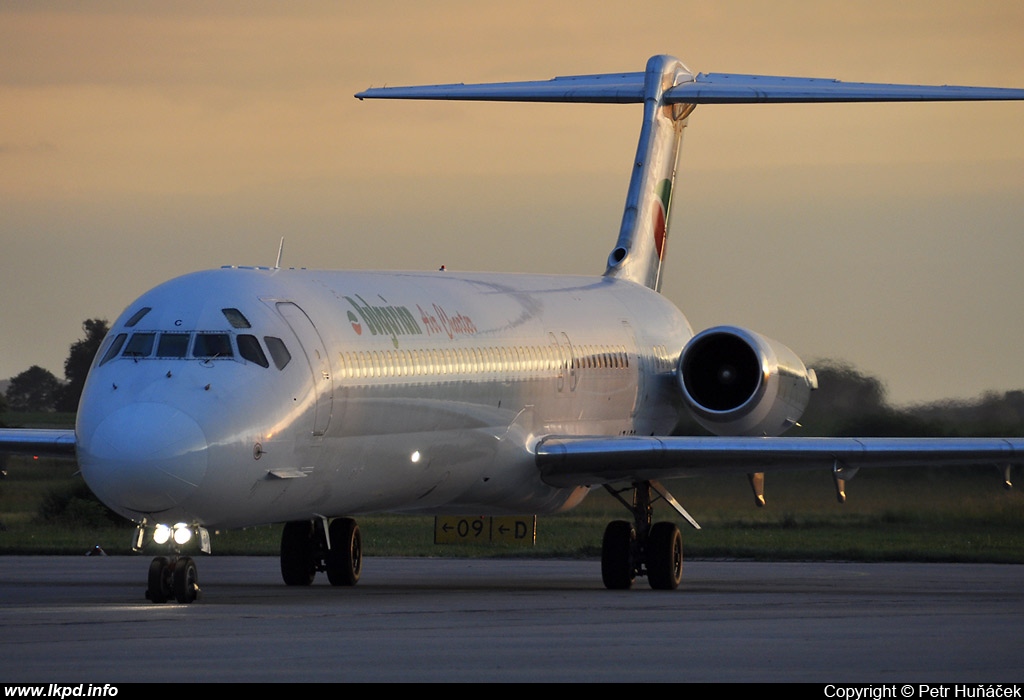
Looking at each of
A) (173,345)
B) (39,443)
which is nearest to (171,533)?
(173,345)

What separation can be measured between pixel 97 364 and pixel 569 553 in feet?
52.2

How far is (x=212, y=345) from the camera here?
1892 cm

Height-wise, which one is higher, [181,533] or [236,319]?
[236,319]

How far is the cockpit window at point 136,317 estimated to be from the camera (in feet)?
63.1

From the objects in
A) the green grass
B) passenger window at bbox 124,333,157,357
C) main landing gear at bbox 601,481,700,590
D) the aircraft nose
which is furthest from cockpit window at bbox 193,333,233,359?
the green grass

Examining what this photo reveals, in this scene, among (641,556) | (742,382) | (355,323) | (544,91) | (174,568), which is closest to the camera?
(174,568)

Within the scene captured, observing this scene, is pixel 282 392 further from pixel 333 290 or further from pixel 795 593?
pixel 795 593

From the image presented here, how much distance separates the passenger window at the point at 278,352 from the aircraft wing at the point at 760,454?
5.31 m

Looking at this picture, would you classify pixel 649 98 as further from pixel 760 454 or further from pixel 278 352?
pixel 278 352

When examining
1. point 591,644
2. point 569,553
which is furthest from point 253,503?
point 569,553

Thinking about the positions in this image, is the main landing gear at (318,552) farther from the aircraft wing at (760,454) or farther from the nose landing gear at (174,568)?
the nose landing gear at (174,568)

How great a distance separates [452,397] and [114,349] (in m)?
4.67

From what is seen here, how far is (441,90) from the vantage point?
30.6m

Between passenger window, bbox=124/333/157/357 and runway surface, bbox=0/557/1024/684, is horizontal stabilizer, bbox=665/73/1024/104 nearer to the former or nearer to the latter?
runway surface, bbox=0/557/1024/684
